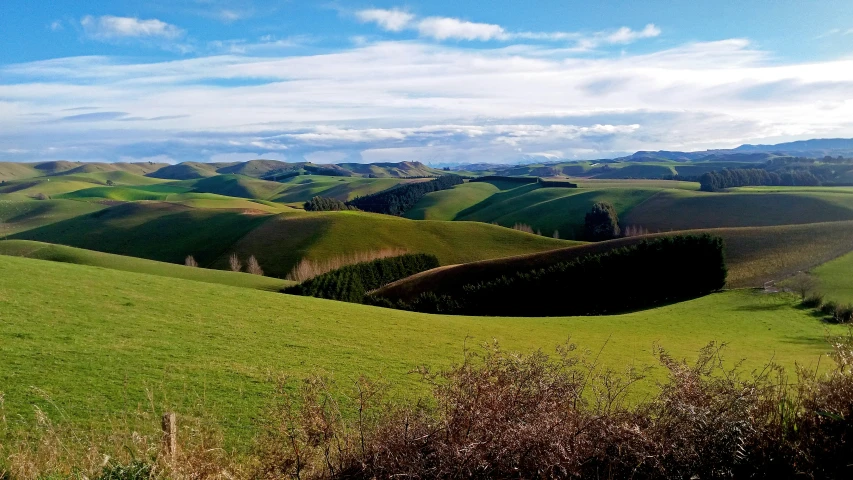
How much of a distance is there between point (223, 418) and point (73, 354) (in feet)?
20.5

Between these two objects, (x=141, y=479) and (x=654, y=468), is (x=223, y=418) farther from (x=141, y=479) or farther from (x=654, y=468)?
(x=654, y=468)

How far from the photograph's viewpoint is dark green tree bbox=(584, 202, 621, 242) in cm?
11069

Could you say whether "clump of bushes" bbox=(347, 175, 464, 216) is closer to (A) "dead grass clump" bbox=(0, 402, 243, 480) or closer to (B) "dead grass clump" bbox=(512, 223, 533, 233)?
(B) "dead grass clump" bbox=(512, 223, 533, 233)

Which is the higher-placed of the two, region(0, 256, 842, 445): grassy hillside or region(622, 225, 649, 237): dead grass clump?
region(0, 256, 842, 445): grassy hillside

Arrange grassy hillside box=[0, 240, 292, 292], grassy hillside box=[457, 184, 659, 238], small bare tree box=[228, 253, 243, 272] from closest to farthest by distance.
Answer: grassy hillside box=[0, 240, 292, 292] → small bare tree box=[228, 253, 243, 272] → grassy hillside box=[457, 184, 659, 238]

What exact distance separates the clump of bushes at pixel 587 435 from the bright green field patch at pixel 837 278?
40.1 m

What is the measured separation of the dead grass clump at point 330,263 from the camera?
231ft

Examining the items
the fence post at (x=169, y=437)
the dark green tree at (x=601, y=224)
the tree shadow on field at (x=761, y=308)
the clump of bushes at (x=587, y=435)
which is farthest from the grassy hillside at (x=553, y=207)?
the fence post at (x=169, y=437)

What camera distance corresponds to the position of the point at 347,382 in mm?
14258

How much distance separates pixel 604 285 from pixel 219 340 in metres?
41.9

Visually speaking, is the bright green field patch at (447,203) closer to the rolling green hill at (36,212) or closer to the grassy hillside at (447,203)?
the grassy hillside at (447,203)

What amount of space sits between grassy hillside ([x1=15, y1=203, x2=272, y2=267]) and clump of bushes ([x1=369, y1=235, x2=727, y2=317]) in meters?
46.3

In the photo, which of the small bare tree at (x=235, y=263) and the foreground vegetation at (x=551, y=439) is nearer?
the foreground vegetation at (x=551, y=439)

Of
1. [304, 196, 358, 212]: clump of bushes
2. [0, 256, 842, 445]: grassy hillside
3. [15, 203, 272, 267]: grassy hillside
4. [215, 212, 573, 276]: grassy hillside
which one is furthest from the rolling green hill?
[0, 256, 842, 445]: grassy hillside
